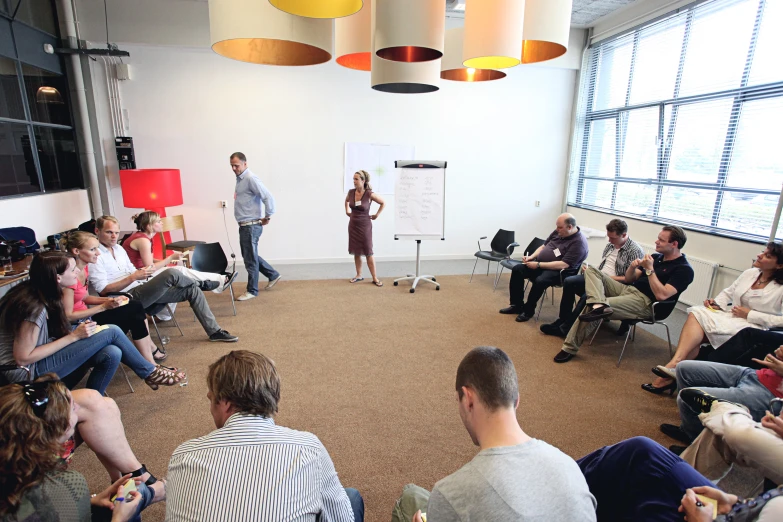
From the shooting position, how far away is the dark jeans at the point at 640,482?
1.38m

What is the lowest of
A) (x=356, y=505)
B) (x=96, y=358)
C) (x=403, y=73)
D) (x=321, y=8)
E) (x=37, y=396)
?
(x=356, y=505)

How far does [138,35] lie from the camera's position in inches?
219

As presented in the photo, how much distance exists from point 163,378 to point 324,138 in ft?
14.3

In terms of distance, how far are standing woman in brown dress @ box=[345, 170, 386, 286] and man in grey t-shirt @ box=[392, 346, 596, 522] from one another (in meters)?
4.33

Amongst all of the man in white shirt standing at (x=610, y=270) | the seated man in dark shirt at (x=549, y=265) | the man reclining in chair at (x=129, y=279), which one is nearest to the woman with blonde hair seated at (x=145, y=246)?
the man reclining in chair at (x=129, y=279)

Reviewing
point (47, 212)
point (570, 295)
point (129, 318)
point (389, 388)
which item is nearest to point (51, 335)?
point (129, 318)

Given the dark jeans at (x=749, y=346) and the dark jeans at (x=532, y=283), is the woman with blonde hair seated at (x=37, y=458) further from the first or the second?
the dark jeans at (x=532, y=283)

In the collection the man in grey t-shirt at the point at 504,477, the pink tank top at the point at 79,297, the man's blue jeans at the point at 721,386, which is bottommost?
the man's blue jeans at the point at 721,386

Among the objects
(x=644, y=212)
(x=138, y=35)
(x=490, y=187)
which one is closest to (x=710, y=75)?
(x=644, y=212)

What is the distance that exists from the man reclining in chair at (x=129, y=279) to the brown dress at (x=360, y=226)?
2.24m

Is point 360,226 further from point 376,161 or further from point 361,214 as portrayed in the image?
point 376,161

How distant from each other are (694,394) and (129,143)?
21.8 ft

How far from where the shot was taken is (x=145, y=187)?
5.11 meters

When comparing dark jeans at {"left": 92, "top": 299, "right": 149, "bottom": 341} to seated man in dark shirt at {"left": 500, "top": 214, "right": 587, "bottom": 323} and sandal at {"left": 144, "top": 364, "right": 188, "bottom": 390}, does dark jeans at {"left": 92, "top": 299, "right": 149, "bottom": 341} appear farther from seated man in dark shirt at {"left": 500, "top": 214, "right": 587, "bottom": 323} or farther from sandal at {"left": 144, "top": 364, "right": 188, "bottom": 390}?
seated man in dark shirt at {"left": 500, "top": 214, "right": 587, "bottom": 323}
